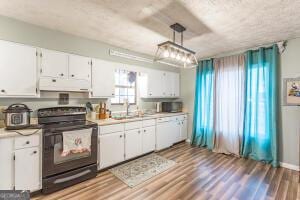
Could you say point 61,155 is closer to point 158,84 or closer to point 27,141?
point 27,141

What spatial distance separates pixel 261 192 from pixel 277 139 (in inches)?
55.2

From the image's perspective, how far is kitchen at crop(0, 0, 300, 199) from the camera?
2.24 meters

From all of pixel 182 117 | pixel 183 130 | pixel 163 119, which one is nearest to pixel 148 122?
pixel 163 119

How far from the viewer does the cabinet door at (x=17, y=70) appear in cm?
232

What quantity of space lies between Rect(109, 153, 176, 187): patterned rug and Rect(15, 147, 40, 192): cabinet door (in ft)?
3.88

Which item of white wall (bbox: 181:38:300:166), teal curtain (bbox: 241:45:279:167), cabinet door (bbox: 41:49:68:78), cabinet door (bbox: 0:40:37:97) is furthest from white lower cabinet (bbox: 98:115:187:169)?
white wall (bbox: 181:38:300:166)

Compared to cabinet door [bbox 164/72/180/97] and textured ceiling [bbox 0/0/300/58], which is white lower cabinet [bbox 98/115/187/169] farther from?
textured ceiling [bbox 0/0/300/58]

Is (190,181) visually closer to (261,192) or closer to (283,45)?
(261,192)

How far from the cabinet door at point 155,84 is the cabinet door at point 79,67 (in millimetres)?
1628

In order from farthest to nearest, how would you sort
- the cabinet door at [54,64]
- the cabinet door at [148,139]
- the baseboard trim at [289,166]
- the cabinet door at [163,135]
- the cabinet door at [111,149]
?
the cabinet door at [163,135]
the cabinet door at [148,139]
the baseboard trim at [289,166]
the cabinet door at [111,149]
the cabinet door at [54,64]

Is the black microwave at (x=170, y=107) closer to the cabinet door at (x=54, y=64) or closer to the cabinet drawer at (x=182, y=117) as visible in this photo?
the cabinet drawer at (x=182, y=117)

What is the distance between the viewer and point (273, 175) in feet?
9.55

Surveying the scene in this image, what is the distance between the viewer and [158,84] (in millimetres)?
4496

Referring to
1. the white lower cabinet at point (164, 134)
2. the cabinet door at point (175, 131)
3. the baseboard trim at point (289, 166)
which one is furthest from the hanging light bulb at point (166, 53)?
the baseboard trim at point (289, 166)
